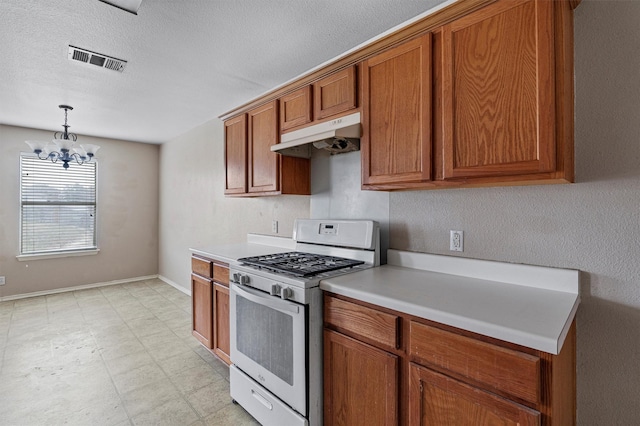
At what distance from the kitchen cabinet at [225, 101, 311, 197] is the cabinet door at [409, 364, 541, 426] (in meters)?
1.71

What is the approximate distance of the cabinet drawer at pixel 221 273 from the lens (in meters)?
2.44

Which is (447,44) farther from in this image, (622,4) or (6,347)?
(6,347)

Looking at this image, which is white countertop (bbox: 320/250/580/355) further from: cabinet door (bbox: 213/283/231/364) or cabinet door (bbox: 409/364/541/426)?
cabinet door (bbox: 213/283/231/364)

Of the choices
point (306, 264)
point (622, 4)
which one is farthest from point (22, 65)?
point (622, 4)

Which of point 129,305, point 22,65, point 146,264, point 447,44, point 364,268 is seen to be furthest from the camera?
point 146,264

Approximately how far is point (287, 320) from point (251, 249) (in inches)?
52.6

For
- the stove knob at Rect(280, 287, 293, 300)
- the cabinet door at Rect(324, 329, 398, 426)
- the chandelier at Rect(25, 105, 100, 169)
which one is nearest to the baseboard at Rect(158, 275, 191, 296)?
the chandelier at Rect(25, 105, 100, 169)

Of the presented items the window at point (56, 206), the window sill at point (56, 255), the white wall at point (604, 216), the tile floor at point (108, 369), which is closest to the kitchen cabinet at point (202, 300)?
the tile floor at point (108, 369)

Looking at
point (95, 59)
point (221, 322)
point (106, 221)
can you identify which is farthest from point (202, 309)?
point (106, 221)

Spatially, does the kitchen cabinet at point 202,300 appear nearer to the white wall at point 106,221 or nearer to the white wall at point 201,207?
the white wall at point 201,207

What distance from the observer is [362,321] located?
59.4 inches

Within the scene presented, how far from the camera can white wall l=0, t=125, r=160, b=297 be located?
175 inches

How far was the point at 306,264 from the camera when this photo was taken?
2.03 meters

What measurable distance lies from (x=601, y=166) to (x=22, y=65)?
12.6 feet
